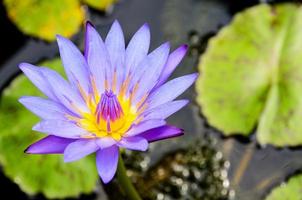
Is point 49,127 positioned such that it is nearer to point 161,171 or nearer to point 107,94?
point 107,94

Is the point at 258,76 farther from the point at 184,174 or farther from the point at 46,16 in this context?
the point at 46,16

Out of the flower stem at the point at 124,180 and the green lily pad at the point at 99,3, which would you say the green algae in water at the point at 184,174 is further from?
the green lily pad at the point at 99,3

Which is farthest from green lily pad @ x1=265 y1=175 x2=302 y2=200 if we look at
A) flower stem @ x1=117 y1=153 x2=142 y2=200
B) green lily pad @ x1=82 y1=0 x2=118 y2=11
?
green lily pad @ x1=82 y1=0 x2=118 y2=11

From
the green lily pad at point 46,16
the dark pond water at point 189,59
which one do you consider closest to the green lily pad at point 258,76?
the dark pond water at point 189,59

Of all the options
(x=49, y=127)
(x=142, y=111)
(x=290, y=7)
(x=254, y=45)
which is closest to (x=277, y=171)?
(x=254, y=45)

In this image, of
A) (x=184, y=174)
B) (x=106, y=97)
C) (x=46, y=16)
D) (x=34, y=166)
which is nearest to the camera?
(x=106, y=97)

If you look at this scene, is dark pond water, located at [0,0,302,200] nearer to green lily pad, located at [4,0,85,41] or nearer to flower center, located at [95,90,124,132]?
green lily pad, located at [4,0,85,41]

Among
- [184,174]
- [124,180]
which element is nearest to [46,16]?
[184,174]

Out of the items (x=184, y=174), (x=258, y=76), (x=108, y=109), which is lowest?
(x=184, y=174)
